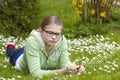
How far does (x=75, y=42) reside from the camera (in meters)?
11.4

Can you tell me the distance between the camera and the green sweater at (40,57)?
6.45 m

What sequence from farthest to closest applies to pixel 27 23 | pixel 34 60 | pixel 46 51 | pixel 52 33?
pixel 27 23
pixel 46 51
pixel 34 60
pixel 52 33

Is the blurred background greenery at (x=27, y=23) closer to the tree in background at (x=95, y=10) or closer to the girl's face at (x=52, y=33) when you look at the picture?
the tree in background at (x=95, y=10)

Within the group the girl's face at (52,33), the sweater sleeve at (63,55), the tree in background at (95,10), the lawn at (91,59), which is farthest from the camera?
the tree in background at (95,10)

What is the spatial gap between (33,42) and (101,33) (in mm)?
6920

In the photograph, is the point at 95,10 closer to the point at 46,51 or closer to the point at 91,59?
the point at 91,59

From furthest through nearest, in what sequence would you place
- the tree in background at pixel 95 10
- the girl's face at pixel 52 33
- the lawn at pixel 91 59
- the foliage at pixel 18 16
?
the tree in background at pixel 95 10 → the foliage at pixel 18 16 → the lawn at pixel 91 59 → the girl's face at pixel 52 33

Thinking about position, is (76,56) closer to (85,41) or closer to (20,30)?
(85,41)

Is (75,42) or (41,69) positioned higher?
(41,69)

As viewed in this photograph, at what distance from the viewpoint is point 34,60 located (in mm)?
6430

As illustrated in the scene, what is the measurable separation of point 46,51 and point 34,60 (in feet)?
1.12

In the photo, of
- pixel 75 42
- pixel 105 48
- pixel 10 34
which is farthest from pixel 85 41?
pixel 10 34

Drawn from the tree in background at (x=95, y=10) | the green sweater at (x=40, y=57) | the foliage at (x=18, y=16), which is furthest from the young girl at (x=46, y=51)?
the tree in background at (x=95, y=10)

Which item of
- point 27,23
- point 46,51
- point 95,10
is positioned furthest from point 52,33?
point 95,10
